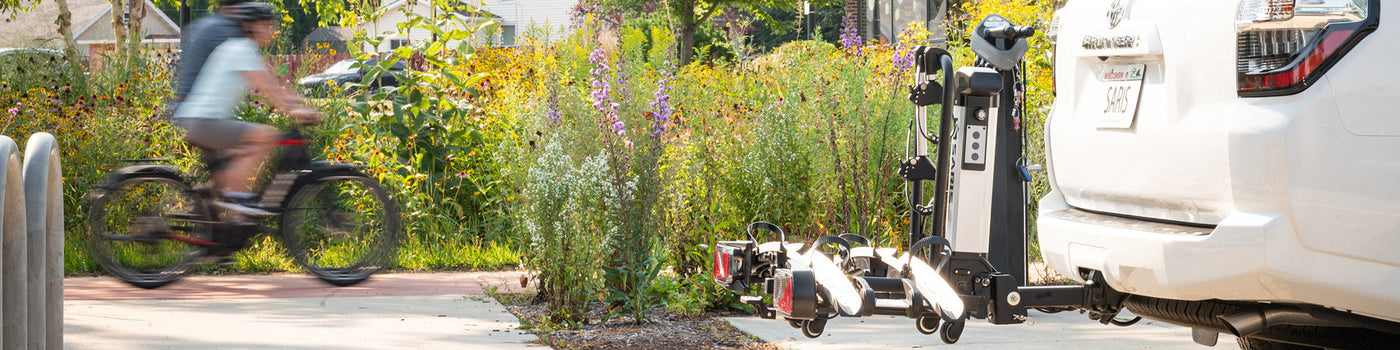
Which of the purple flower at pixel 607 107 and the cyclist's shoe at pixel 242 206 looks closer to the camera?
the purple flower at pixel 607 107

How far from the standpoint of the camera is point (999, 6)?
941cm

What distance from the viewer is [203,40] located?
23.0 feet

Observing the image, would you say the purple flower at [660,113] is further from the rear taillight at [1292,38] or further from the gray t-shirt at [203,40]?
the rear taillight at [1292,38]

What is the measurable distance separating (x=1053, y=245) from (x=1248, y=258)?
36.3 inches

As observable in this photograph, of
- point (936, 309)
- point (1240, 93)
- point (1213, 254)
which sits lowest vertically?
point (936, 309)

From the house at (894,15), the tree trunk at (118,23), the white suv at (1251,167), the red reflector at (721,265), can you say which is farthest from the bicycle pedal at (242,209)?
the house at (894,15)

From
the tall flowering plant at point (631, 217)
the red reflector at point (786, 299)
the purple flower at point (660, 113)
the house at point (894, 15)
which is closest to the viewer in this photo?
the red reflector at point (786, 299)

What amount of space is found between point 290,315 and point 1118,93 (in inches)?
161

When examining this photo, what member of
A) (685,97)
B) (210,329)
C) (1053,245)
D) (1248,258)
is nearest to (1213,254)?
(1248,258)

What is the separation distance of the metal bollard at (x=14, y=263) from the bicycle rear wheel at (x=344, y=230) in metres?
4.04

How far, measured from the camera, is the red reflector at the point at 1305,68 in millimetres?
3383

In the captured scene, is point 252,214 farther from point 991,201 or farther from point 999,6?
point 999,6

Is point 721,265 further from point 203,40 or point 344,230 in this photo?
point 203,40

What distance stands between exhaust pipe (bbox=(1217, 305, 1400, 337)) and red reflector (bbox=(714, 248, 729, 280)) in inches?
73.4
